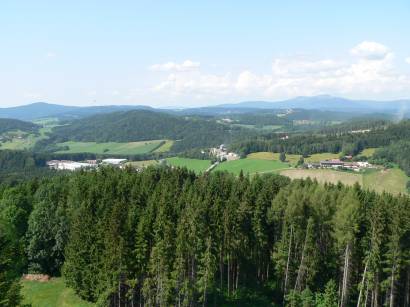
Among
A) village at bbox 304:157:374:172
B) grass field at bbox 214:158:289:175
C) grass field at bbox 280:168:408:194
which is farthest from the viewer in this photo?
grass field at bbox 214:158:289:175

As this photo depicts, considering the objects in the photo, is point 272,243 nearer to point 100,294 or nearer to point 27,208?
point 100,294

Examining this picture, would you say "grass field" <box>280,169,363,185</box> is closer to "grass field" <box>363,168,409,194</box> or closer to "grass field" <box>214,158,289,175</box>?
"grass field" <box>363,168,409,194</box>

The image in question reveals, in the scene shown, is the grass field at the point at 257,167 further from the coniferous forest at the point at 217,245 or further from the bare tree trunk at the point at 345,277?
the bare tree trunk at the point at 345,277

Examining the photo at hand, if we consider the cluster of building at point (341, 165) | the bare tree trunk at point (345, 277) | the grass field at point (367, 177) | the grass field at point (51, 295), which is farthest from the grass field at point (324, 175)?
the grass field at point (51, 295)

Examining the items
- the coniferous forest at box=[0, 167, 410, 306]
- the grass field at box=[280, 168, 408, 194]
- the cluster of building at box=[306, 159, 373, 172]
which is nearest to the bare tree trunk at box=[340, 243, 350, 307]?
the coniferous forest at box=[0, 167, 410, 306]

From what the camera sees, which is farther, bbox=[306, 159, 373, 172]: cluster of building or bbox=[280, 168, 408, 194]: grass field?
bbox=[306, 159, 373, 172]: cluster of building

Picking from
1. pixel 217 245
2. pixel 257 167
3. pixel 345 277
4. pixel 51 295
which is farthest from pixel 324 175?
pixel 51 295
